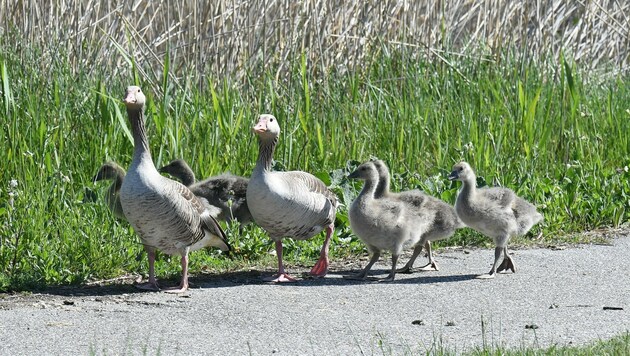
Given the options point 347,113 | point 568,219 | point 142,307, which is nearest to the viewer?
point 142,307

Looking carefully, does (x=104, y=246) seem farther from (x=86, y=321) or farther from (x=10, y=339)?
(x=10, y=339)

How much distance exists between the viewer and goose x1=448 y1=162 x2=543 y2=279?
771 cm

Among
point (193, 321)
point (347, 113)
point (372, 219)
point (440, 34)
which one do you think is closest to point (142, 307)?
point (193, 321)

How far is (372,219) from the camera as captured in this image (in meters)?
7.55

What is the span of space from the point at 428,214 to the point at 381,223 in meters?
0.45

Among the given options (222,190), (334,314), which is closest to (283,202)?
(222,190)

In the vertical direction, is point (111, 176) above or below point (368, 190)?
below

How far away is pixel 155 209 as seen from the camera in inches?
270

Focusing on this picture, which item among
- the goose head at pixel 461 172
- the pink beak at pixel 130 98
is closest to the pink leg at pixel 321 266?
the goose head at pixel 461 172

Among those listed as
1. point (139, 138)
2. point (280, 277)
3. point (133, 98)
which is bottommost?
point (280, 277)

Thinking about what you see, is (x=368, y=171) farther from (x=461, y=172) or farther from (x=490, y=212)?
(x=490, y=212)

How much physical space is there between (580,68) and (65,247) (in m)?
7.80

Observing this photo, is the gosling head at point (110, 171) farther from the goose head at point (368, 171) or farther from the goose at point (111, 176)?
the goose head at point (368, 171)

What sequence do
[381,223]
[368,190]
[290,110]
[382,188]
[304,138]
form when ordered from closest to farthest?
[381,223], [368,190], [382,188], [304,138], [290,110]
